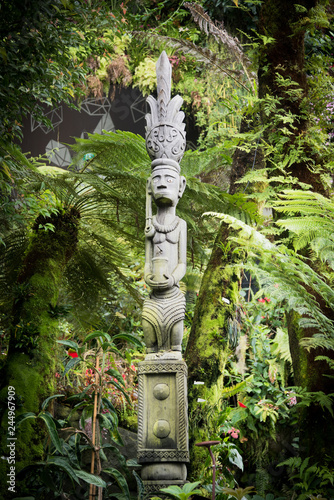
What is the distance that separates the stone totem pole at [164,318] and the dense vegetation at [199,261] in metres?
0.27

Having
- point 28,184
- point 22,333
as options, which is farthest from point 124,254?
point 22,333

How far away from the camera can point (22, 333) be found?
439 centimetres

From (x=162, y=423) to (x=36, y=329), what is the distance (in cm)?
146

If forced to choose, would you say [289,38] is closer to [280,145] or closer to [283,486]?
[280,145]

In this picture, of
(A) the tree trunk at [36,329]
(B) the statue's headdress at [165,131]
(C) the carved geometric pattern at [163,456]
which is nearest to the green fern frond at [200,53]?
(B) the statue's headdress at [165,131]

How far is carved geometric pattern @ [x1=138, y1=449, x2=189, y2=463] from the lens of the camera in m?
3.58

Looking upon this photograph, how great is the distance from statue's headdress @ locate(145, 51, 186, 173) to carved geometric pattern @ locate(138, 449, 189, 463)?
2.35 m

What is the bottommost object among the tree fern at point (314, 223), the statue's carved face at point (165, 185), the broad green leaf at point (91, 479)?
the broad green leaf at point (91, 479)

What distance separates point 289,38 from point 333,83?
0.51 metres

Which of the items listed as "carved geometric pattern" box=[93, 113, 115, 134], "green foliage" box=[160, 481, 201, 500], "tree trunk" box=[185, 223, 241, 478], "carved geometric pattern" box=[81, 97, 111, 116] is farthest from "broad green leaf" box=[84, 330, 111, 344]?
"carved geometric pattern" box=[81, 97, 111, 116]

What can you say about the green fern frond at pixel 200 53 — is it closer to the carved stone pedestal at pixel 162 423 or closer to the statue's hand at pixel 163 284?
the statue's hand at pixel 163 284

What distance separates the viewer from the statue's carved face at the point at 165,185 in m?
4.39

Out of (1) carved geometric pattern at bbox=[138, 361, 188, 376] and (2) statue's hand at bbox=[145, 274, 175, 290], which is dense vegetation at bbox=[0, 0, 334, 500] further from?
(2) statue's hand at bbox=[145, 274, 175, 290]

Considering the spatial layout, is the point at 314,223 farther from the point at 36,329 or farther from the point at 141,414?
the point at 36,329
